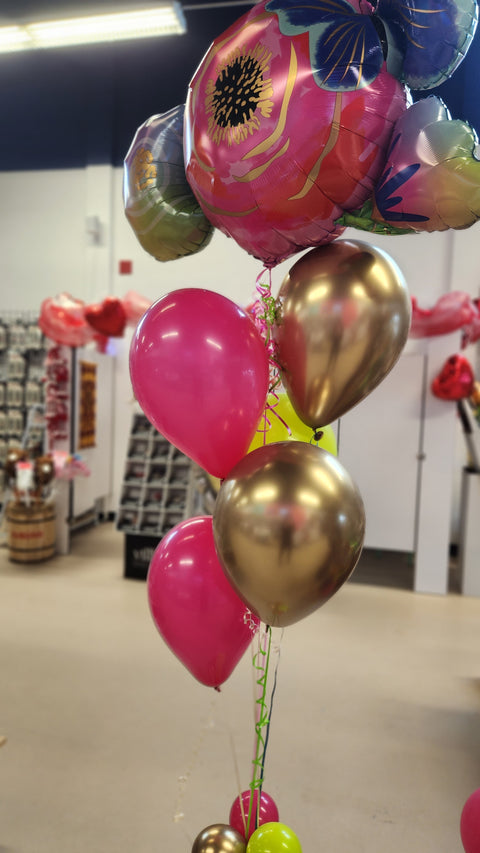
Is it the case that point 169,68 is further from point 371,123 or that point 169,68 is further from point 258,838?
point 258,838

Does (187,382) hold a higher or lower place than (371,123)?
lower

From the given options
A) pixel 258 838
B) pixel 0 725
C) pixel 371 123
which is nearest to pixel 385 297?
pixel 371 123

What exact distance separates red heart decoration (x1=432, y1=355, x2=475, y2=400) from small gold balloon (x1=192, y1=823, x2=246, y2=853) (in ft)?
11.8

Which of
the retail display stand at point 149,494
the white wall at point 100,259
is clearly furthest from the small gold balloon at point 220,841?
the white wall at point 100,259

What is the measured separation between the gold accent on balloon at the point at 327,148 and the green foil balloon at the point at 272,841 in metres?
1.34

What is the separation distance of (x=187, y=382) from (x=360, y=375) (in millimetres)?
327

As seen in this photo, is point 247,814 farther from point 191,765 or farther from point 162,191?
point 162,191

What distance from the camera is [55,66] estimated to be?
6.04 m

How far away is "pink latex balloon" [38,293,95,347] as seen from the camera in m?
4.75

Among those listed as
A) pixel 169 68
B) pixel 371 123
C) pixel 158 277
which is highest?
pixel 169 68

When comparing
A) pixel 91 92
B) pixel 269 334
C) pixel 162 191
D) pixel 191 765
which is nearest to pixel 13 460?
pixel 191 765

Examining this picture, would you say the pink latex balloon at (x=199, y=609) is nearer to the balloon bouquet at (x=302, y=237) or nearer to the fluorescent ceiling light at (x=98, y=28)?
the balloon bouquet at (x=302, y=237)

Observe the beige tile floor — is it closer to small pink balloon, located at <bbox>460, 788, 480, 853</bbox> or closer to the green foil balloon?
the green foil balloon

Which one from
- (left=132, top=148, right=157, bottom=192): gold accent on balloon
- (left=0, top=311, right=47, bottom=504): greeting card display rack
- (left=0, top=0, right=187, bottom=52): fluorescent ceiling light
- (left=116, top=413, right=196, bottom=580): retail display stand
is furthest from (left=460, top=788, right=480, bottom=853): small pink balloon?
(left=0, top=311, right=47, bottom=504): greeting card display rack
